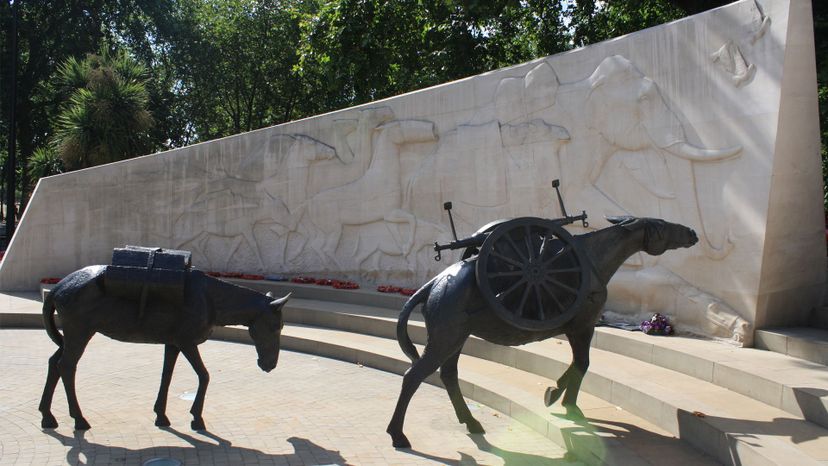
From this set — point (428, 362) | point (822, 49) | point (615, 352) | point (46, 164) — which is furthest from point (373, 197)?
point (46, 164)

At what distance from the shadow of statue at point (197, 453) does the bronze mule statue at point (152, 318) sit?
449 mm

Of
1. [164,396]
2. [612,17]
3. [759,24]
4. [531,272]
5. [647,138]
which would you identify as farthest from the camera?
[612,17]

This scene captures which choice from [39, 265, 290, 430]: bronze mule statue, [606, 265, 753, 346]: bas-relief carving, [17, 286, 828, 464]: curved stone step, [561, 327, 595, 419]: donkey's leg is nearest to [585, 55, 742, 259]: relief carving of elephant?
[606, 265, 753, 346]: bas-relief carving

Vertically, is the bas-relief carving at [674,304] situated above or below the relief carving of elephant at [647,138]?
below

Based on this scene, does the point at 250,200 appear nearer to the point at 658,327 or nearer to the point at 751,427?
the point at 658,327

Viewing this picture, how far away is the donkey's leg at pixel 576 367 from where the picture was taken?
644 cm

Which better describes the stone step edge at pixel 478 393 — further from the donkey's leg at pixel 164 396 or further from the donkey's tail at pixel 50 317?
the donkey's tail at pixel 50 317

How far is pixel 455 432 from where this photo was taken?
7031 mm

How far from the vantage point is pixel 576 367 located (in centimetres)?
653

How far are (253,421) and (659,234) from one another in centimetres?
442

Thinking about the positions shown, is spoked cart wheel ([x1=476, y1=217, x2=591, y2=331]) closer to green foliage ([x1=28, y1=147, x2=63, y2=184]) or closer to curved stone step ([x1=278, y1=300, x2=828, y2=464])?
curved stone step ([x1=278, y1=300, x2=828, y2=464])

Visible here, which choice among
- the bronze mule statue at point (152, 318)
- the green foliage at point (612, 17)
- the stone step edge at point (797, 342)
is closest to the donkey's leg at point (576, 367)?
the stone step edge at point (797, 342)

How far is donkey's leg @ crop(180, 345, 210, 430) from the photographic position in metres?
6.79

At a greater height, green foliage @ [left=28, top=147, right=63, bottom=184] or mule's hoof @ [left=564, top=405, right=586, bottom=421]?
green foliage @ [left=28, top=147, right=63, bottom=184]
